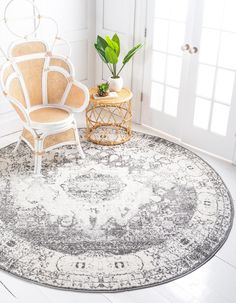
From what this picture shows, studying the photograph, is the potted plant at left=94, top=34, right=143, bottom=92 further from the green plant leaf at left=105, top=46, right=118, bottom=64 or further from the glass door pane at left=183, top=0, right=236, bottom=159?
the glass door pane at left=183, top=0, right=236, bottom=159

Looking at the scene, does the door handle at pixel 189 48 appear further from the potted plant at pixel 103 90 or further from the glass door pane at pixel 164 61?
the potted plant at pixel 103 90

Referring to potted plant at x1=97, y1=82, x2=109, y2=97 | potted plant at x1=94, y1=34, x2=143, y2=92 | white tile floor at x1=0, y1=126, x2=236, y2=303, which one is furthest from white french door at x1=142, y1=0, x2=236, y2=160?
white tile floor at x1=0, y1=126, x2=236, y2=303

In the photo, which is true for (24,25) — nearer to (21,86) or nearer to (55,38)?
(55,38)

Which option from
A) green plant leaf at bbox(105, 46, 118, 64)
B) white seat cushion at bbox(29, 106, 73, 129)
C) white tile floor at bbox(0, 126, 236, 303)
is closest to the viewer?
white tile floor at bbox(0, 126, 236, 303)

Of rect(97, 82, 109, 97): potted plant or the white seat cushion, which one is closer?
the white seat cushion

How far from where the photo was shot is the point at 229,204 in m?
3.18

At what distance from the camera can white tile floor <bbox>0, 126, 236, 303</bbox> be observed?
2.34m

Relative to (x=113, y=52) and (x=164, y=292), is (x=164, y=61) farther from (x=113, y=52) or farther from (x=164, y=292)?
(x=164, y=292)

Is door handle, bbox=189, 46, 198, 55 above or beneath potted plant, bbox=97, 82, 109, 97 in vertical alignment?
above

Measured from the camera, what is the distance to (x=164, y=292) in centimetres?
240

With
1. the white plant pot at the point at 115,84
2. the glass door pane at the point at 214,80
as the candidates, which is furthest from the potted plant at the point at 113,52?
the glass door pane at the point at 214,80

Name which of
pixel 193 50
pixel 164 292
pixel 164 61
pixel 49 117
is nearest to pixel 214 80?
pixel 193 50

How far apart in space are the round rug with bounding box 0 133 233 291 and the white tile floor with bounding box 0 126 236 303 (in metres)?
0.05

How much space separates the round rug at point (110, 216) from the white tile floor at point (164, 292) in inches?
1.9
